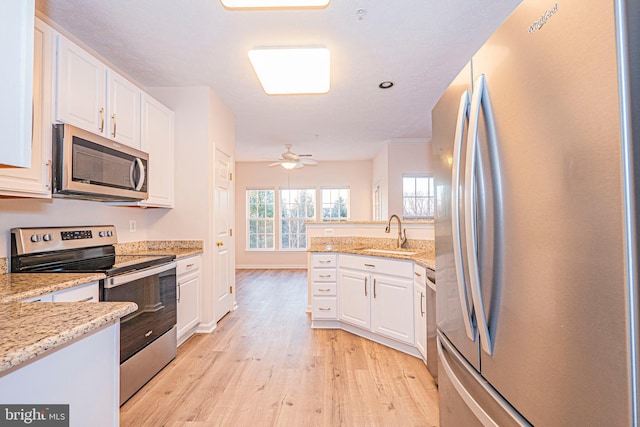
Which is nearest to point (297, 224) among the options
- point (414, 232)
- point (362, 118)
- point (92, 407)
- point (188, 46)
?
point (362, 118)

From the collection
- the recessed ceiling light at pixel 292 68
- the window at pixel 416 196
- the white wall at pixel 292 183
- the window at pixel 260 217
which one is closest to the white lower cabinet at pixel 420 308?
the recessed ceiling light at pixel 292 68

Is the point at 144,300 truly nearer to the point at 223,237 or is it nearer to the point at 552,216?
the point at 223,237

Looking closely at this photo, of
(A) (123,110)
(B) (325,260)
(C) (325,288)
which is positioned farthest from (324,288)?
(A) (123,110)

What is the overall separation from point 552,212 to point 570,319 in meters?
0.22

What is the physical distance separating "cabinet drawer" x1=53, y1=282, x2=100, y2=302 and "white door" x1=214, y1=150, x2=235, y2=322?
5.18 feet

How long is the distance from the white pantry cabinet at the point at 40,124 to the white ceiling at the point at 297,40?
0.54 m

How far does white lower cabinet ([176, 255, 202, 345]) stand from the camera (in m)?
2.78

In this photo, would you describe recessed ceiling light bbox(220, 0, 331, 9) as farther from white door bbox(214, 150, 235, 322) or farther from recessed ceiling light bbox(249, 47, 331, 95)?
white door bbox(214, 150, 235, 322)

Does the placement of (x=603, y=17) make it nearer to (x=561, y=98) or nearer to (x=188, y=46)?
(x=561, y=98)

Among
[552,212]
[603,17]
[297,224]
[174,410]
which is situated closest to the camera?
[603,17]

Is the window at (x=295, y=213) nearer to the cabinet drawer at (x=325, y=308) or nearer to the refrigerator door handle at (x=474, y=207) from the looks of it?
the cabinet drawer at (x=325, y=308)


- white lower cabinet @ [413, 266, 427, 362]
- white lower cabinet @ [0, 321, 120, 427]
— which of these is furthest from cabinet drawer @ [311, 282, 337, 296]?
white lower cabinet @ [0, 321, 120, 427]

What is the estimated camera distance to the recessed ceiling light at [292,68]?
2405mm

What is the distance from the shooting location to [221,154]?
143 inches
